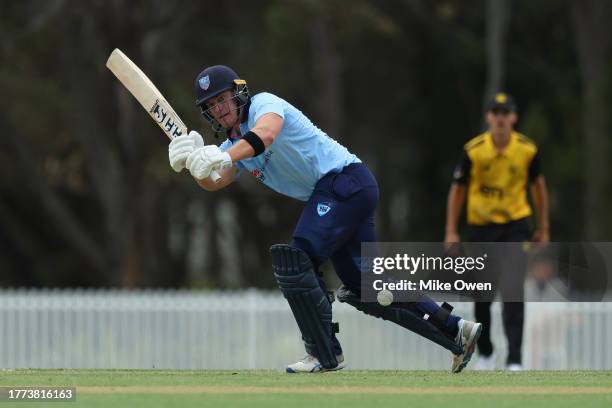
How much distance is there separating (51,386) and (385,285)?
1.96 m

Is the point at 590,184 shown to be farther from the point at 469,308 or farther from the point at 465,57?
the point at 469,308

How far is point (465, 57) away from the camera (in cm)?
2852

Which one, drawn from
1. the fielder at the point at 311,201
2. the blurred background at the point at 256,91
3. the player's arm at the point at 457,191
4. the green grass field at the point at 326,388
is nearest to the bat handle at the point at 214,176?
the fielder at the point at 311,201

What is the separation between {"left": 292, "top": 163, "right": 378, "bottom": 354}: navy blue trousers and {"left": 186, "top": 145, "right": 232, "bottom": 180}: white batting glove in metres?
0.58

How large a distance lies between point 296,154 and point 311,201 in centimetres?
27

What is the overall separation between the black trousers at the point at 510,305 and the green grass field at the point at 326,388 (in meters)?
1.65

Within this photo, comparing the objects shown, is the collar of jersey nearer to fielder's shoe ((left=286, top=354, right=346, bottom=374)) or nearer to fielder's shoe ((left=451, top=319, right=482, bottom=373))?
fielder's shoe ((left=451, top=319, right=482, bottom=373))

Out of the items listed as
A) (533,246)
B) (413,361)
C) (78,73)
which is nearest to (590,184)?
(413,361)

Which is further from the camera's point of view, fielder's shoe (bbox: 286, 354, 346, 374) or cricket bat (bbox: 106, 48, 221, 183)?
cricket bat (bbox: 106, 48, 221, 183)

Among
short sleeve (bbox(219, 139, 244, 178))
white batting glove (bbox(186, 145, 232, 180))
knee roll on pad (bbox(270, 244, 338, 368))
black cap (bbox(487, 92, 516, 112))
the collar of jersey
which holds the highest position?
black cap (bbox(487, 92, 516, 112))

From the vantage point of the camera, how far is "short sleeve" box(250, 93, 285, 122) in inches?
331

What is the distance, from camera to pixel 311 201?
863 cm

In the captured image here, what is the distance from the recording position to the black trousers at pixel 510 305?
10883 mm

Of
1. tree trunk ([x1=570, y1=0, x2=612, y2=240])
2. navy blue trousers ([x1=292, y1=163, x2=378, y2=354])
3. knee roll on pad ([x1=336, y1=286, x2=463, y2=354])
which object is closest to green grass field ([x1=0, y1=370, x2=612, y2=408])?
knee roll on pad ([x1=336, y1=286, x2=463, y2=354])
